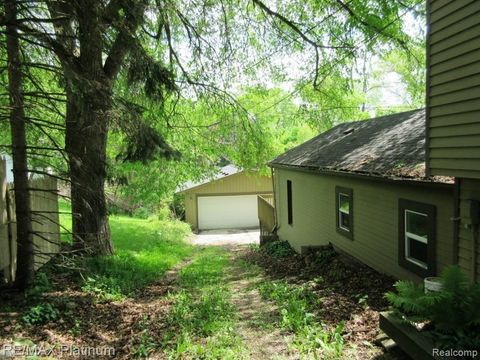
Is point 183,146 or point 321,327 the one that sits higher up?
point 183,146

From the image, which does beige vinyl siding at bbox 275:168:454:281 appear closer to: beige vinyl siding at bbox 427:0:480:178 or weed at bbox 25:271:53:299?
beige vinyl siding at bbox 427:0:480:178

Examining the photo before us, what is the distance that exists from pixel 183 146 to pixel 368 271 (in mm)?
10428

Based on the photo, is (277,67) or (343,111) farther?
(343,111)

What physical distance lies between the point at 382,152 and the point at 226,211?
22.5 metres

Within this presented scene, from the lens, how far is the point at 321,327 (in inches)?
199

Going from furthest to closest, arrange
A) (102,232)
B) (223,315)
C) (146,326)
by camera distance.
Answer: (102,232), (223,315), (146,326)

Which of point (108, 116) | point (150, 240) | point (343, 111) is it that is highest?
point (343, 111)

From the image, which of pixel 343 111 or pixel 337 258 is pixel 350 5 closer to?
pixel 337 258

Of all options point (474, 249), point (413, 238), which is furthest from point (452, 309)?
point (413, 238)

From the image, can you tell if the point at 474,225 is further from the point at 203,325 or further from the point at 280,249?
the point at 280,249

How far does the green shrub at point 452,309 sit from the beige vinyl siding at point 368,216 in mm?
2056

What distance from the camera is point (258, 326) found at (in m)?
5.44

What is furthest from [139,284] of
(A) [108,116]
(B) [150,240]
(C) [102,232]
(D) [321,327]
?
(B) [150,240]

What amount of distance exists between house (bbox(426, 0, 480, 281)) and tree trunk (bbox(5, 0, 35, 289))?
545cm
